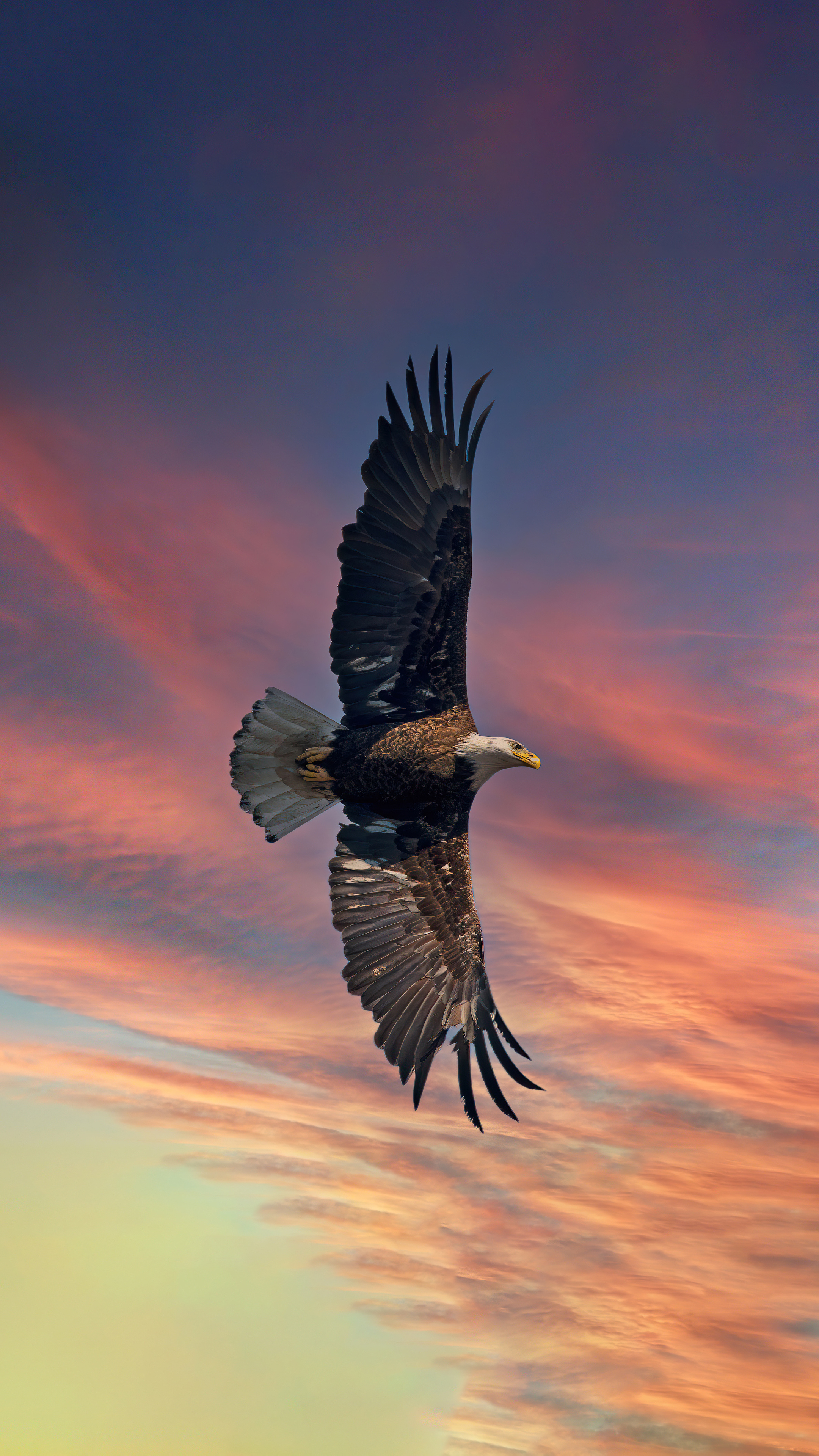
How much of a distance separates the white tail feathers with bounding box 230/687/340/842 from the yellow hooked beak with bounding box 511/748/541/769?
1913mm

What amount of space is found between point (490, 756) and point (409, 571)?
2.08 metres

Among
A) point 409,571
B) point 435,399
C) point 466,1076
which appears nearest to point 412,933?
point 466,1076

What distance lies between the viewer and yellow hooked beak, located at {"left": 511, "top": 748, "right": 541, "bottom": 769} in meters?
9.27

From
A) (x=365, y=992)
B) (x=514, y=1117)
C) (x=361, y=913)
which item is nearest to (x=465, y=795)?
(x=361, y=913)

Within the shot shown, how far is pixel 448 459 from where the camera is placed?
9125mm

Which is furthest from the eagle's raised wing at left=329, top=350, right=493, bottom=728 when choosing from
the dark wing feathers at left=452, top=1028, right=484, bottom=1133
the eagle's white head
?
the dark wing feathers at left=452, top=1028, right=484, bottom=1133

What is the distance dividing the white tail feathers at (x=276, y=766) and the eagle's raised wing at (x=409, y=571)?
62 centimetres

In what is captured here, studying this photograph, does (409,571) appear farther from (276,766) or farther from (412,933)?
(412,933)

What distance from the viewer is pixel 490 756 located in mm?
9125

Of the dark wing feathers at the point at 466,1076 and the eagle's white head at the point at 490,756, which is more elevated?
the eagle's white head at the point at 490,756

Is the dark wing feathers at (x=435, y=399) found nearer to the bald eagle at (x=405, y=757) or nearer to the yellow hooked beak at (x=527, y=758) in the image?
the bald eagle at (x=405, y=757)

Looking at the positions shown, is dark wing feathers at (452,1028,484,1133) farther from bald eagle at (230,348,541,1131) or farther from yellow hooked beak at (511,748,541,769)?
yellow hooked beak at (511,748,541,769)

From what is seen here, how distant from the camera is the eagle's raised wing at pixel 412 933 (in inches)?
367

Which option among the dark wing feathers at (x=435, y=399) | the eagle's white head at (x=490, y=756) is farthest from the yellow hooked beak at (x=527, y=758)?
the dark wing feathers at (x=435, y=399)
